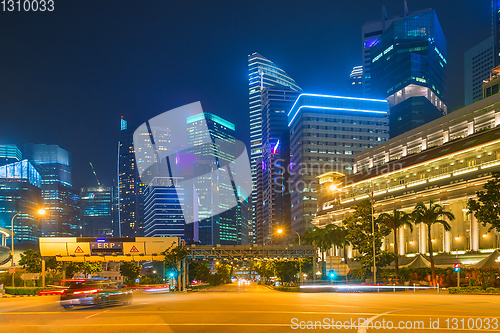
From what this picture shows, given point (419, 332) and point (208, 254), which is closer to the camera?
point (419, 332)

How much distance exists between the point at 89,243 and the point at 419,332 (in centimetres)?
6810

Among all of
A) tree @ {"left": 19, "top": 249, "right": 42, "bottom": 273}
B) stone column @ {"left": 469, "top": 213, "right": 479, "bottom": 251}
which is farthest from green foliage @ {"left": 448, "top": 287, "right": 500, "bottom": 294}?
tree @ {"left": 19, "top": 249, "right": 42, "bottom": 273}

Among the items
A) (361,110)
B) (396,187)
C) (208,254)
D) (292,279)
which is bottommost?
(292,279)

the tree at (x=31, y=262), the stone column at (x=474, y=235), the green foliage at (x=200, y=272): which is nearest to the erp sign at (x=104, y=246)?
the tree at (x=31, y=262)

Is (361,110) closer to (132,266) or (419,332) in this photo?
(132,266)

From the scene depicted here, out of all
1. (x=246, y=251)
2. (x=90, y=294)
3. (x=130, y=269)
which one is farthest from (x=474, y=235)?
(x=130, y=269)

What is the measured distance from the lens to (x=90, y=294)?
934 inches

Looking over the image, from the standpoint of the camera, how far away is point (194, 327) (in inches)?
575

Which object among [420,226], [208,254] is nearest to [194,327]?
[208,254]

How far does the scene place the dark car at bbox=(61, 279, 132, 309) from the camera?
23.4 meters

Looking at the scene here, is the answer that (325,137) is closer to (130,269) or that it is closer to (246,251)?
(130,269)

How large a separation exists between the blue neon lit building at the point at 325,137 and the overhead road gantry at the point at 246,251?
95.2 m

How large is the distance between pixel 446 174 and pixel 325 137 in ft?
343

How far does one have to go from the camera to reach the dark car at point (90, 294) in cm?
2342
